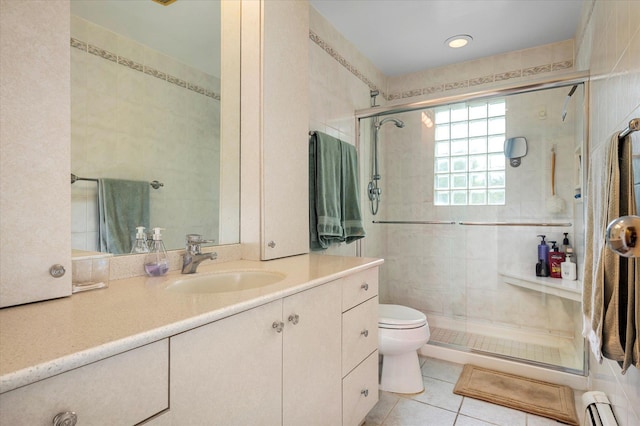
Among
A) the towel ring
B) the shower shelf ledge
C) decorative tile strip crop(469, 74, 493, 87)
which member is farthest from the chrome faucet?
decorative tile strip crop(469, 74, 493, 87)

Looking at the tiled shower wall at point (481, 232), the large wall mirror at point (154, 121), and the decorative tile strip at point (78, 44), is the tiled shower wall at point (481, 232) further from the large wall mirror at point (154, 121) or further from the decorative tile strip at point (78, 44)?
the decorative tile strip at point (78, 44)

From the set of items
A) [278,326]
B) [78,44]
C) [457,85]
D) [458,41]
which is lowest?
[278,326]

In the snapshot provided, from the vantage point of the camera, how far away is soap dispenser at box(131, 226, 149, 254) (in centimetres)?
122

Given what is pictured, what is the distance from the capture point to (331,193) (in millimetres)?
2078

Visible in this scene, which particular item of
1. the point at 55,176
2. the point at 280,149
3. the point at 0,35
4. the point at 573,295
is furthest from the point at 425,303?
the point at 0,35

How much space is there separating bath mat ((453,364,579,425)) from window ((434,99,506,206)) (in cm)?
123

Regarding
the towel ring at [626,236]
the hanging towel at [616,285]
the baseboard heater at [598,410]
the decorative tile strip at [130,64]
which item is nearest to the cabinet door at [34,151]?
the decorative tile strip at [130,64]

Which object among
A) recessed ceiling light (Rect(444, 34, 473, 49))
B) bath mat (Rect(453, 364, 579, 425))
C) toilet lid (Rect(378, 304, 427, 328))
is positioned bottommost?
bath mat (Rect(453, 364, 579, 425))

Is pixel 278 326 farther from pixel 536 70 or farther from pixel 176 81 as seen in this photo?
pixel 536 70

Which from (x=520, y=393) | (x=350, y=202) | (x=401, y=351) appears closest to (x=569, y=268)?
(x=520, y=393)

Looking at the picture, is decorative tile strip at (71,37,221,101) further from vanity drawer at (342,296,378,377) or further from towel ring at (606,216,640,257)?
towel ring at (606,216,640,257)

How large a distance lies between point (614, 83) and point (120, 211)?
1.96 meters

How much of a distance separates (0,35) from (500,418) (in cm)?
242

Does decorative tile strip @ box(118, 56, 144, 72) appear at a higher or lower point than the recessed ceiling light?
lower
